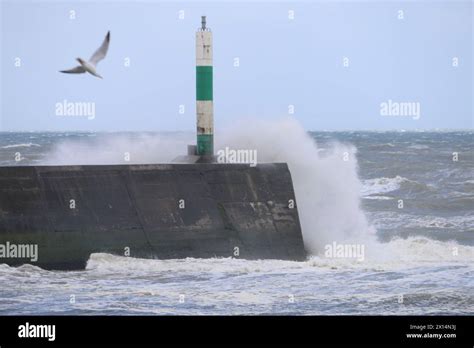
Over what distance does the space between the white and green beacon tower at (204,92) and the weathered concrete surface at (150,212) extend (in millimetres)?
1139

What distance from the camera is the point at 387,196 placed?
31.8 meters

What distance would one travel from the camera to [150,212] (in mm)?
18516

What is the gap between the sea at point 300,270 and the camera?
607 inches

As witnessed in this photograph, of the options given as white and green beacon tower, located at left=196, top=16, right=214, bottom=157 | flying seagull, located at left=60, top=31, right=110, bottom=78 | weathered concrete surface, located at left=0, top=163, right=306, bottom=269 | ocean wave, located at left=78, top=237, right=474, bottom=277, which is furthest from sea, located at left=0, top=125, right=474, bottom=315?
flying seagull, located at left=60, top=31, right=110, bottom=78

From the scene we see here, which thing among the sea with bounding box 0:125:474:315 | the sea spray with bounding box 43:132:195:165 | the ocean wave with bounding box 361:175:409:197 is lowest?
the sea with bounding box 0:125:474:315

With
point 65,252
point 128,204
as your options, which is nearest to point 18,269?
point 65,252

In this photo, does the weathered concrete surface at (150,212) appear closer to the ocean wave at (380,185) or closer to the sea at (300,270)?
the sea at (300,270)

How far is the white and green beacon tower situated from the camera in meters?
19.9

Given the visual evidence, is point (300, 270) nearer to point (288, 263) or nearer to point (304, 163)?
point (288, 263)

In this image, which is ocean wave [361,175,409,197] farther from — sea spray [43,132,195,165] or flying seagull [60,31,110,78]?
flying seagull [60,31,110,78]

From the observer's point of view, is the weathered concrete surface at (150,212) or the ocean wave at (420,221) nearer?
the weathered concrete surface at (150,212)

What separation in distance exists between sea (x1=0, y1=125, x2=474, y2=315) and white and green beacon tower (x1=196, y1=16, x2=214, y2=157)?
1689 millimetres

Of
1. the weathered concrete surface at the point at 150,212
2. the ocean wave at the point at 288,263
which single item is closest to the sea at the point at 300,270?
the ocean wave at the point at 288,263
